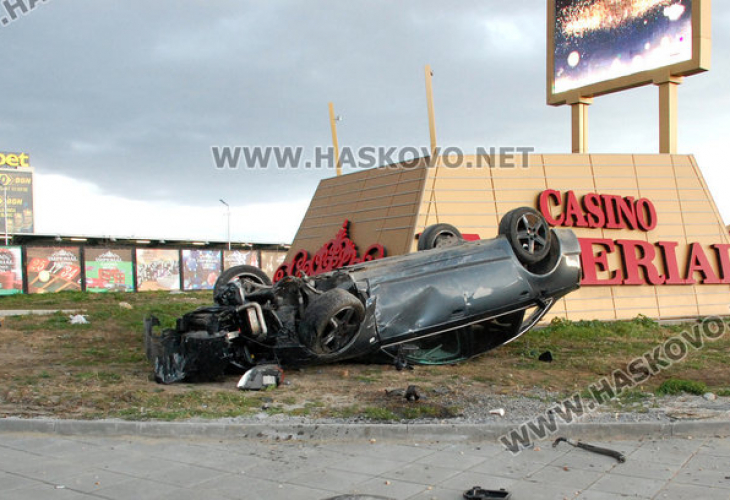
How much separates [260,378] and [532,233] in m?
4.63

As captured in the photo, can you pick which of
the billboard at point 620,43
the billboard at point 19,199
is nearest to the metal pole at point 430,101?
the billboard at point 620,43

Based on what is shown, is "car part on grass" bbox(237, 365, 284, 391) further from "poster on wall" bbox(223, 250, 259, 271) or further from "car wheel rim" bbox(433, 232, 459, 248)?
"poster on wall" bbox(223, 250, 259, 271)

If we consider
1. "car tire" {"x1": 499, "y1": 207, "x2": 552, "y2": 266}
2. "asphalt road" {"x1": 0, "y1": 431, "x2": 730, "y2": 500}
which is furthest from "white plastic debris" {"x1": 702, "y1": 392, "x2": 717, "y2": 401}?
"car tire" {"x1": 499, "y1": 207, "x2": 552, "y2": 266}

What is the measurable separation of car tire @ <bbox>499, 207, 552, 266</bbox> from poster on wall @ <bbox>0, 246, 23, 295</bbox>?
3620 cm

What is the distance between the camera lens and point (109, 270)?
41.8m

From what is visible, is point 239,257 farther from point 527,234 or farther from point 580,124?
point 527,234

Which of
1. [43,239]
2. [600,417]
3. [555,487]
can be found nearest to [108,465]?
[555,487]

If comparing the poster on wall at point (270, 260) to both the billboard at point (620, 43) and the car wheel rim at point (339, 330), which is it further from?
the car wheel rim at point (339, 330)

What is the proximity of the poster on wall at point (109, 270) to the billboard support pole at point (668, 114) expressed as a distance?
116 feet

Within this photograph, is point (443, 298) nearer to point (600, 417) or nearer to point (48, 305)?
point (600, 417)

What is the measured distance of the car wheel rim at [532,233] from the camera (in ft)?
30.7

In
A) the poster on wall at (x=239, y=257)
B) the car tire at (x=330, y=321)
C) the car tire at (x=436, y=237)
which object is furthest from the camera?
the poster on wall at (x=239, y=257)

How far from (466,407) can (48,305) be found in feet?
84.0

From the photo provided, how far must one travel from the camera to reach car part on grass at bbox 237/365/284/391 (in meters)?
8.20
